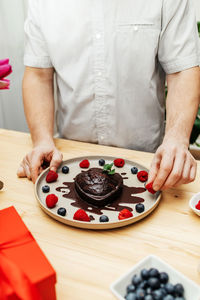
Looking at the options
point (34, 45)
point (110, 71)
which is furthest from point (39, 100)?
point (110, 71)

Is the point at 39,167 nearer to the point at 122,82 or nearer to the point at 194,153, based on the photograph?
the point at 122,82

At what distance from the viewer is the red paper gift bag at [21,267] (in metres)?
0.62

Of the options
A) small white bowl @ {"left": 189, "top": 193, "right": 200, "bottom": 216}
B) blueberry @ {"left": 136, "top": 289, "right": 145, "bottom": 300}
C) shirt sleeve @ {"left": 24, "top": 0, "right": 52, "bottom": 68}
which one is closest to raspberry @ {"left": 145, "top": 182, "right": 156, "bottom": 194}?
small white bowl @ {"left": 189, "top": 193, "right": 200, "bottom": 216}

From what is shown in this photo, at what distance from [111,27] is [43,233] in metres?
1.03

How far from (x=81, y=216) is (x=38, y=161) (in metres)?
0.43

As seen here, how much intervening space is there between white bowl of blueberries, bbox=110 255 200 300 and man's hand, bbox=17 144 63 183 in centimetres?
65

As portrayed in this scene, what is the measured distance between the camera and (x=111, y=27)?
155 centimetres

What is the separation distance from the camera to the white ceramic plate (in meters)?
1.00

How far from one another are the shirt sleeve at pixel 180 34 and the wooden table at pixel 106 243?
59cm

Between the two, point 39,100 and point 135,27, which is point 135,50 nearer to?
point 135,27

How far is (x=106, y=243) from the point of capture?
0.97 m

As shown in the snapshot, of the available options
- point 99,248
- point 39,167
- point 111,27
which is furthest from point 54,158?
point 111,27

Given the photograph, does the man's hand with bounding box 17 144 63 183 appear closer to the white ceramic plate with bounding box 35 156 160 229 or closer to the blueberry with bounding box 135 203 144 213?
the white ceramic plate with bounding box 35 156 160 229

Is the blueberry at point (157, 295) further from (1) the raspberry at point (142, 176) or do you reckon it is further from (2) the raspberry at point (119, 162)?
(2) the raspberry at point (119, 162)
